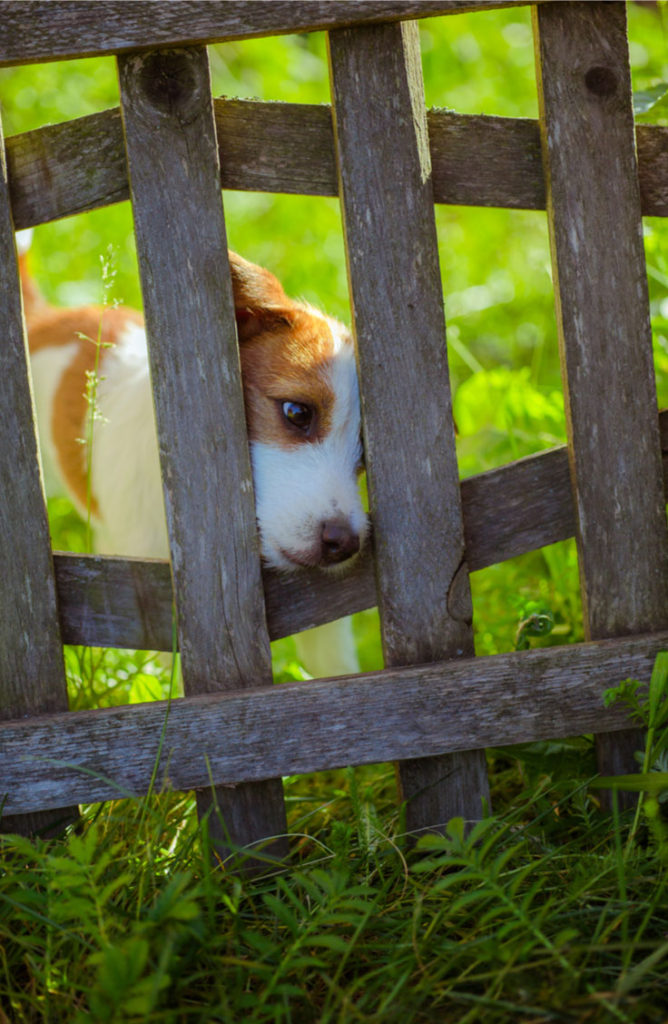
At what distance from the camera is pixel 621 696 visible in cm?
183

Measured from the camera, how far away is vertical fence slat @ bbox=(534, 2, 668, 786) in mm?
1864

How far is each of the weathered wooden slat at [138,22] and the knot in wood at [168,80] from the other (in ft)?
0.13

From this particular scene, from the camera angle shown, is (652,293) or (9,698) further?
(652,293)

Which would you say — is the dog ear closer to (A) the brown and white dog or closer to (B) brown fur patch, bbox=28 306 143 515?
(A) the brown and white dog

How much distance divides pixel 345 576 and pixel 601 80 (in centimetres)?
113

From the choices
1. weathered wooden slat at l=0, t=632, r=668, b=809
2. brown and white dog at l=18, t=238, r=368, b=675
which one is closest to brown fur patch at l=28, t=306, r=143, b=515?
brown and white dog at l=18, t=238, r=368, b=675

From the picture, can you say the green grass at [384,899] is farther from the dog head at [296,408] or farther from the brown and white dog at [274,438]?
the dog head at [296,408]

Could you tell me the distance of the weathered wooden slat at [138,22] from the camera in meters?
1.69

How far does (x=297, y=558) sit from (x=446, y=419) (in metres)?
0.44

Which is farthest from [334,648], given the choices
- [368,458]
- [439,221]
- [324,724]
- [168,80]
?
[439,221]

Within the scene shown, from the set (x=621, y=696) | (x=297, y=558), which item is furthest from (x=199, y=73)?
(x=621, y=696)

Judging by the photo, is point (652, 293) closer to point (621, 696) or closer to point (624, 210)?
point (624, 210)

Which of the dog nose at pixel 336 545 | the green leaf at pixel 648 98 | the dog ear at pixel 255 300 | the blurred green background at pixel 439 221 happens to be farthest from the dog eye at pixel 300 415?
the blurred green background at pixel 439 221

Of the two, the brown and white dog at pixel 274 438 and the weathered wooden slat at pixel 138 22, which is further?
the brown and white dog at pixel 274 438
